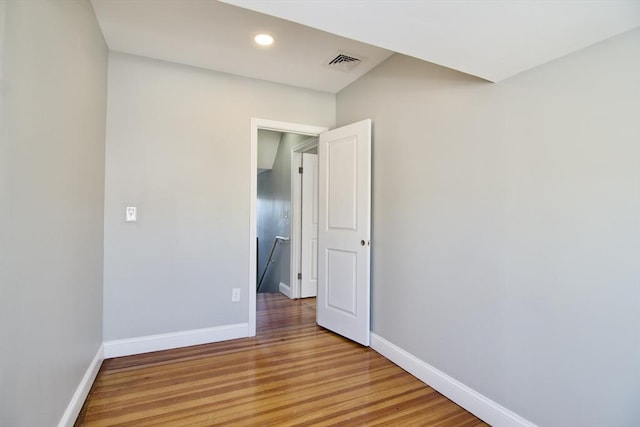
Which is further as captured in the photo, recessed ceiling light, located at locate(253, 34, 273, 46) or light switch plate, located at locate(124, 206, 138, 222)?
light switch plate, located at locate(124, 206, 138, 222)

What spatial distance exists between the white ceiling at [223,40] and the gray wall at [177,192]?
21 centimetres

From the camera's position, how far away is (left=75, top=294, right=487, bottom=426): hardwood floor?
1.92m

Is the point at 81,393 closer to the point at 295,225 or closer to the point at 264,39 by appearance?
the point at 264,39

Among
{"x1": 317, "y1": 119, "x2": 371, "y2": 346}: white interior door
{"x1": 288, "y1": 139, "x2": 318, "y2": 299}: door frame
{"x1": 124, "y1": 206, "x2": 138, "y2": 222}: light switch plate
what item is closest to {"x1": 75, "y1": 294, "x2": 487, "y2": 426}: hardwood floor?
{"x1": 317, "y1": 119, "x2": 371, "y2": 346}: white interior door

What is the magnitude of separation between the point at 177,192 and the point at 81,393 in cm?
160

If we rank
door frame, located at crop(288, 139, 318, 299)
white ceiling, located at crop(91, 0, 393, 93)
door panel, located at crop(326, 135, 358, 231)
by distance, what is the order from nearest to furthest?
white ceiling, located at crop(91, 0, 393, 93) → door panel, located at crop(326, 135, 358, 231) → door frame, located at crop(288, 139, 318, 299)

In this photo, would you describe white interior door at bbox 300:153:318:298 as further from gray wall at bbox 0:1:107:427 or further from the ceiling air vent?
gray wall at bbox 0:1:107:427

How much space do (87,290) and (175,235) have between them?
2.79 feet

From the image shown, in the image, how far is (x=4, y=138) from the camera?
105 cm

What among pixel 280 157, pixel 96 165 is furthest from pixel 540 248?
pixel 280 157

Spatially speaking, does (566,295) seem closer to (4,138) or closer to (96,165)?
(4,138)

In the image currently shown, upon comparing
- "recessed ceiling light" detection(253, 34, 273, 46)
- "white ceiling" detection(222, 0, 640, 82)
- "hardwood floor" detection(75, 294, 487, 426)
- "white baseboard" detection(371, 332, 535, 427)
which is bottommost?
"hardwood floor" detection(75, 294, 487, 426)

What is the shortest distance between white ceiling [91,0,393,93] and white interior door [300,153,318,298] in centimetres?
159

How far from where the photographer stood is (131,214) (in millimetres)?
2730
